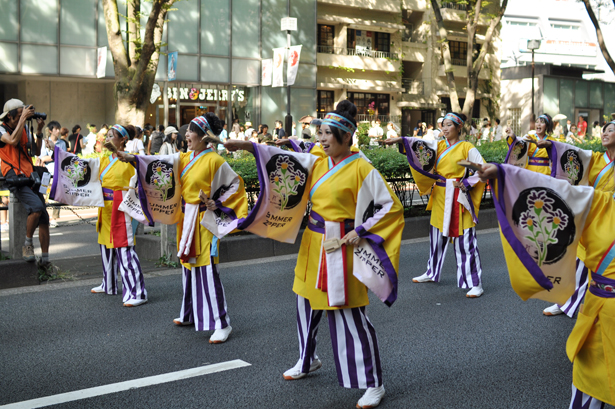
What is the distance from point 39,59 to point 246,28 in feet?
25.4

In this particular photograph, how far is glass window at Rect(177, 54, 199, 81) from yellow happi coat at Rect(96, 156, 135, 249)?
16.9m

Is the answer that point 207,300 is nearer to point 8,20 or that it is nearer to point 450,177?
point 450,177

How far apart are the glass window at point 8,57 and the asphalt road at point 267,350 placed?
1512 cm

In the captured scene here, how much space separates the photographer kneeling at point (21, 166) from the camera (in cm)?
680

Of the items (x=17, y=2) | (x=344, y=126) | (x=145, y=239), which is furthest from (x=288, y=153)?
(x=17, y=2)

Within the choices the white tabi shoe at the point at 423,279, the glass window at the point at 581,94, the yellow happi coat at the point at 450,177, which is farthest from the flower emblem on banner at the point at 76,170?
the glass window at the point at 581,94

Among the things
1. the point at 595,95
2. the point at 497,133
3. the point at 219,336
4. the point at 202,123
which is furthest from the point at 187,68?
the point at 595,95

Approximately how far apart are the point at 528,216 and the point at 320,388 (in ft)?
6.08

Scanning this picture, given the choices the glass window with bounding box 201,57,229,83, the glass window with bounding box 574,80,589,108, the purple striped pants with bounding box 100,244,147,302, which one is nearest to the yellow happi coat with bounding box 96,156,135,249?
the purple striped pants with bounding box 100,244,147,302

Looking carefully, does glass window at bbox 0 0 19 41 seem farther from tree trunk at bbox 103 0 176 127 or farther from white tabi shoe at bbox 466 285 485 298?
white tabi shoe at bbox 466 285 485 298

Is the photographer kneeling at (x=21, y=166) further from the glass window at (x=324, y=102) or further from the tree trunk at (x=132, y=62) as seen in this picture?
the glass window at (x=324, y=102)

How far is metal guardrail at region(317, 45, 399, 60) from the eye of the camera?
101 feet

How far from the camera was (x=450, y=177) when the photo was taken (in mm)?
7086

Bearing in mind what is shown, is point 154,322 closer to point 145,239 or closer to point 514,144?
point 145,239
